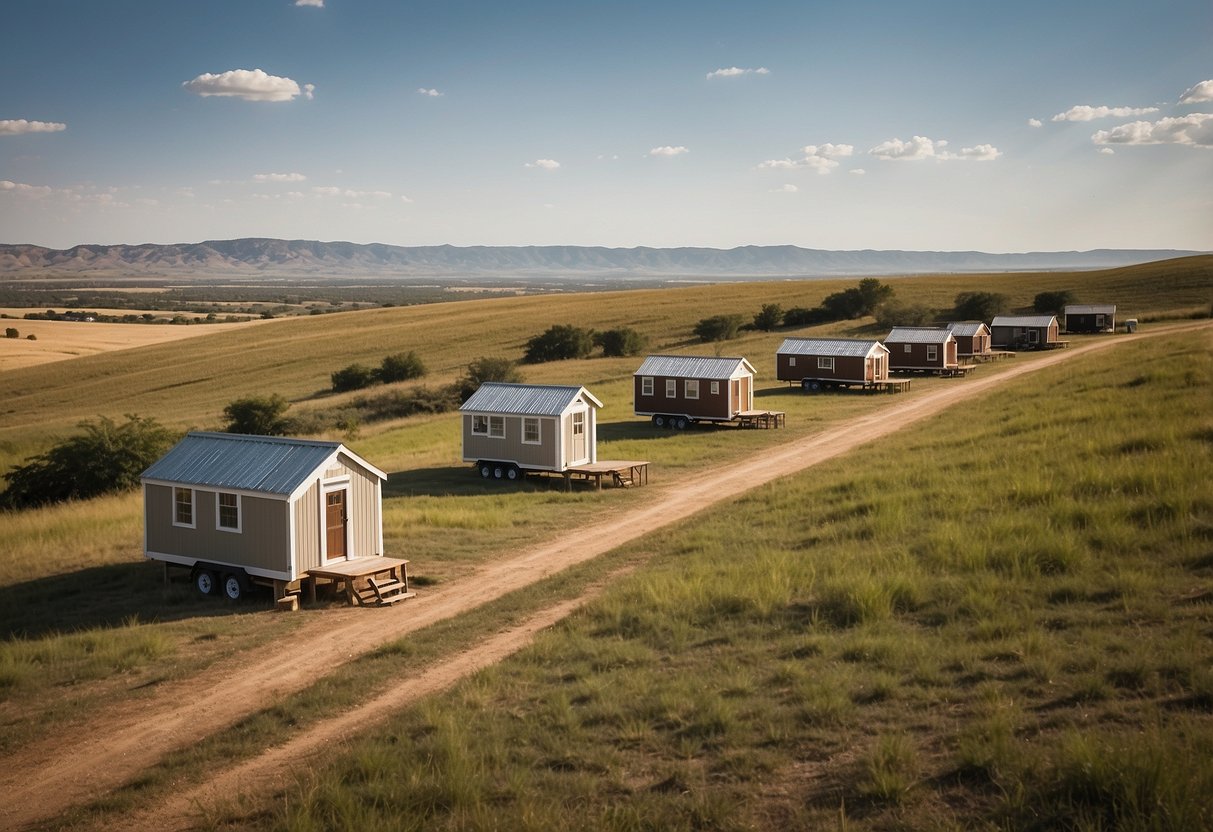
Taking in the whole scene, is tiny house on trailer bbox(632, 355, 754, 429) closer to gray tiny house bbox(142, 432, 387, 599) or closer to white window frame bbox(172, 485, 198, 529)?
gray tiny house bbox(142, 432, 387, 599)

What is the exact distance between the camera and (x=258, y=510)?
20.1 meters

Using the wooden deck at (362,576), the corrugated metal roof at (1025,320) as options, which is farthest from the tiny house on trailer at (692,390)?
the corrugated metal roof at (1025,320)

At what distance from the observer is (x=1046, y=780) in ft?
27.9

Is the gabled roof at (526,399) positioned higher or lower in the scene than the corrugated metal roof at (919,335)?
lower

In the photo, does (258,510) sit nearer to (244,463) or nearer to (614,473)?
(244,463)

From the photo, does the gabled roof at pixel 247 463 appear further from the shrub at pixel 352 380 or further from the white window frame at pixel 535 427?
the shrub at pixel 352 380

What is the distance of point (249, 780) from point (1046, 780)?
828 cm

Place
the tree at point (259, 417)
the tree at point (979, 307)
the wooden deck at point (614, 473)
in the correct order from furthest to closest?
the tree at point (979, 307) < the tree at point (259, 417) < the wooden deck at point (614, 473)

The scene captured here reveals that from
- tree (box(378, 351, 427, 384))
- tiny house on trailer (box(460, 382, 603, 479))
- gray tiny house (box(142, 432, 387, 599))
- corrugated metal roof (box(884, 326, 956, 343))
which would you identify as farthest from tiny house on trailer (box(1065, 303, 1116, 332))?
gray tiny house (box(142, 432, 387, 599))

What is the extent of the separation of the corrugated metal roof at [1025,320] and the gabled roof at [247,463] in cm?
6381

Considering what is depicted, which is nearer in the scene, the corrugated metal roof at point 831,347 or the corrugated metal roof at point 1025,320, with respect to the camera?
the corrugated metal roof at point 831,347

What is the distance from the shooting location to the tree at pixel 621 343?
243ft

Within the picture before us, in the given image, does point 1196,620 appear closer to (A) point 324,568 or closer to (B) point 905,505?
(B) point 905,505

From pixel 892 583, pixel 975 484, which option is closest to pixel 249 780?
pixel 892 583
